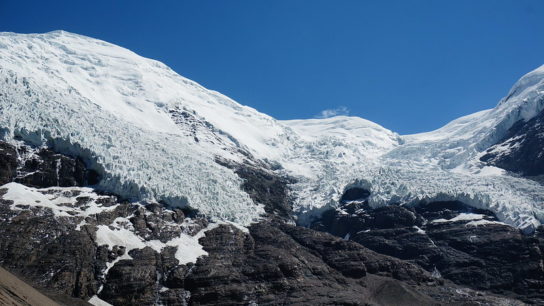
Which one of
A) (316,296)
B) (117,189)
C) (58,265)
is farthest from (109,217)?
(316,296)

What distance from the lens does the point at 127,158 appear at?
18238cm

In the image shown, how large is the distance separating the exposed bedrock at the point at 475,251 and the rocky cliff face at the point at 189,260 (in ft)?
1.41

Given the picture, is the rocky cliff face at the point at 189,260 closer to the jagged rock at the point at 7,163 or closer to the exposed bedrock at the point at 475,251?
the jagged rock at the point at 7,163

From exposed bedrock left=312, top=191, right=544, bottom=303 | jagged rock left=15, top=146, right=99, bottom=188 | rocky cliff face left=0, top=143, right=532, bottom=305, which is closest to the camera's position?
rocky cliff face left=0, top=143, right=532, bottom=305

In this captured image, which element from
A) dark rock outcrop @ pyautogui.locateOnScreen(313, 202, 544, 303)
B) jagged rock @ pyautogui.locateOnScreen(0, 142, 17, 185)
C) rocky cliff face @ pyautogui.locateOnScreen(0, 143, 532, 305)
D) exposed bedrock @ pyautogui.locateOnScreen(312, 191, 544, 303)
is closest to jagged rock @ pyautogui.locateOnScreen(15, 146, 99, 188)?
rocky cliff face @ pyautogui.locateOnScreen(0, 143, 532, 305)

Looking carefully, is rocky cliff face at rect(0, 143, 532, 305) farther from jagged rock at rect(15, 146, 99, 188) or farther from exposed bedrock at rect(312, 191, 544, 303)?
exposed bedrock at rect(312, 191, 544, 303)

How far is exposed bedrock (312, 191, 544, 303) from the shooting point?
545ft

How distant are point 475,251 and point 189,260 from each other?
85.5 metres

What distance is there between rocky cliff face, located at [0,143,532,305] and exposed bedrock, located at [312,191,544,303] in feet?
1.41

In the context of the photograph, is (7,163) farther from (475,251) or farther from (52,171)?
(475,251)

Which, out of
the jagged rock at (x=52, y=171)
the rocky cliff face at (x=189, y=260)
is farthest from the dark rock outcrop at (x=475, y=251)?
the jagged rock at (x=52, y=171)

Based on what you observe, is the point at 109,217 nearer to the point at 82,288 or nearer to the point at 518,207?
the point at 82,288

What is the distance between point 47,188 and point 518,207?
14315cm

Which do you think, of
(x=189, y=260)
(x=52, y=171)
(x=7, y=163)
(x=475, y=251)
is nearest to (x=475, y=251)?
(x=475, y=251)
